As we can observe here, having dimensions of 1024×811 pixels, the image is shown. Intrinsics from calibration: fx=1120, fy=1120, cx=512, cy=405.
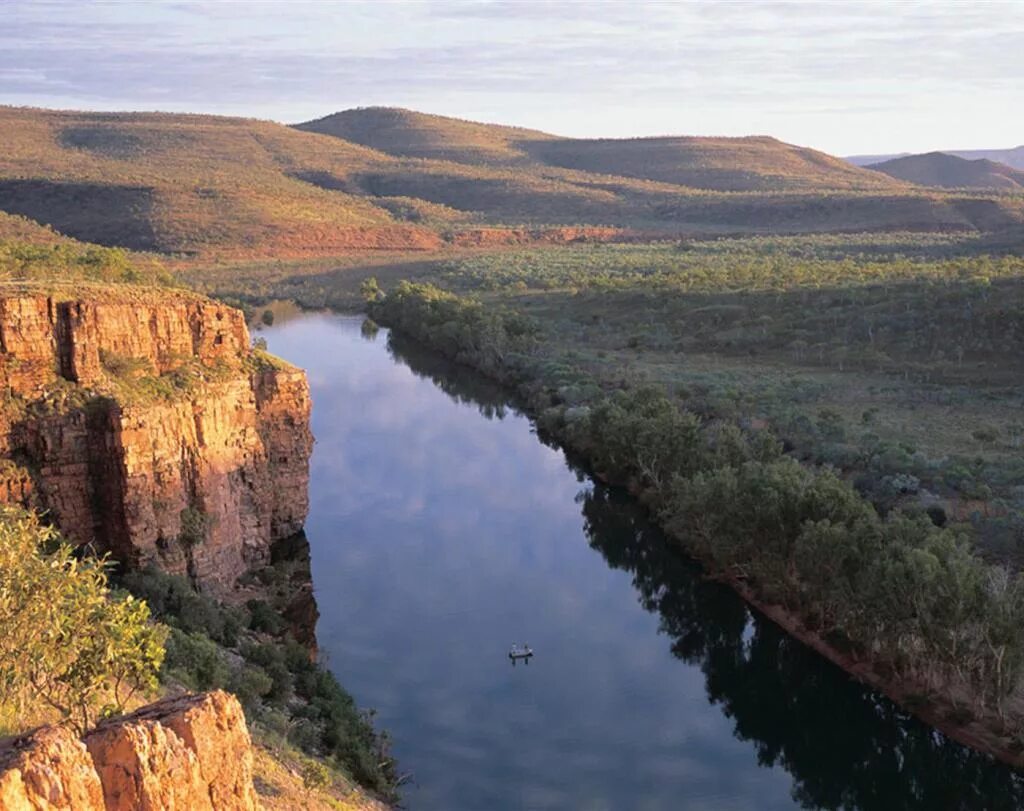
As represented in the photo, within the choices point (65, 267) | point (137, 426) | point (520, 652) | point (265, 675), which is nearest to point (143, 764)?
point (265, 675)

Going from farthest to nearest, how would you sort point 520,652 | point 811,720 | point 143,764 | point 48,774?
point 520,652, point 811,720, point 143,764, point 48,774

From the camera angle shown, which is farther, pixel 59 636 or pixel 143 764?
pixel 59 636

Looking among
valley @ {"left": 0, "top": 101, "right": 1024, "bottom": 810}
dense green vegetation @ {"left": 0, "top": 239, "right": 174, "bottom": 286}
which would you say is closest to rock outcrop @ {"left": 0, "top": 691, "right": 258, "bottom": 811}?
valley @ {"left": 0, "top": 101, "right": 1024, "bottom": 810}

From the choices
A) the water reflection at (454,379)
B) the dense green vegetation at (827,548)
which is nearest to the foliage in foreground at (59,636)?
the dense green vegetation at (827,548)

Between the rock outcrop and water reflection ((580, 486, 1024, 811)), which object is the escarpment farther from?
the rock outcrop

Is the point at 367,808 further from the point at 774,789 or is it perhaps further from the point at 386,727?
the point at 774,789

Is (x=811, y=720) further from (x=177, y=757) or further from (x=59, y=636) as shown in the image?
(x=177, y=757)

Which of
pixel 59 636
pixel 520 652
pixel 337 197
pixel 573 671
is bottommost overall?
pixel 573 671

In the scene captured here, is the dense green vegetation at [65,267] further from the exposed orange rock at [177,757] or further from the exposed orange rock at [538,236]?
the exposed orange rock at [538,236]
